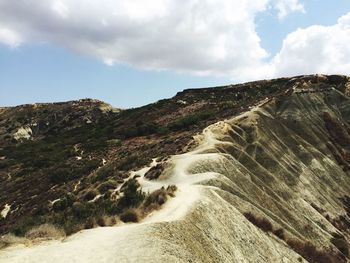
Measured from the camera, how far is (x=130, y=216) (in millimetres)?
28844

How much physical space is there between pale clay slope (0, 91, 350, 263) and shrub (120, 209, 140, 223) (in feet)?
3.29

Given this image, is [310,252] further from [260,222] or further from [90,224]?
[90,224]

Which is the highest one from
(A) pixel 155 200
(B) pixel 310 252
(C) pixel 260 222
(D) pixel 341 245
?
(A) pixel 155 200

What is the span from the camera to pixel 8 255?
21734mm

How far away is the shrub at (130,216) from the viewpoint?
1129 inches

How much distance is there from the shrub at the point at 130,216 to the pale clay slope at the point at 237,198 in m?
1.00

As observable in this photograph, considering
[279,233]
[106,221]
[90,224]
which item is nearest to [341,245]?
[279,233]

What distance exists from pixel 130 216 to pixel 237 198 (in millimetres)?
11296

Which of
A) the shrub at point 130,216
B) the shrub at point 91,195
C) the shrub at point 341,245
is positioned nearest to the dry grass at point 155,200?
the shrub at point 130,216

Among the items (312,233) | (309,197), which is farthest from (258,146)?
(312,233)

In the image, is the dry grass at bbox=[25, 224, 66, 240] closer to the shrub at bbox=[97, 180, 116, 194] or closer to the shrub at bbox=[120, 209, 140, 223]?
the shrub at bbox=[120, 209, 140, 223]

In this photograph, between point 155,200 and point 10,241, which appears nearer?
point 10,241

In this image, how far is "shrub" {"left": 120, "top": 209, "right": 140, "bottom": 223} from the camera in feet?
94.1

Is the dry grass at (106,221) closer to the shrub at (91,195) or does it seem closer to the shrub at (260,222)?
the shrub at (260,222)
